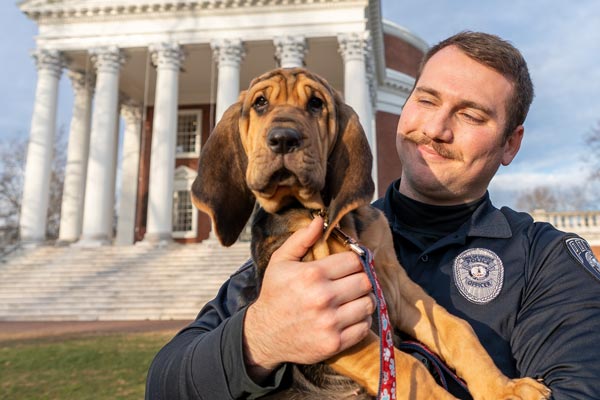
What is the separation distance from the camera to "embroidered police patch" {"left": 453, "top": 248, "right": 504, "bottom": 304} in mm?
2430

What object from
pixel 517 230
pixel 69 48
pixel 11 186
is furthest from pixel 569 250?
pixel 11 186

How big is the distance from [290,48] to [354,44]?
335 centimetres

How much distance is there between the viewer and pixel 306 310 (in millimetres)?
1943

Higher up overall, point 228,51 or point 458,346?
point 228,51

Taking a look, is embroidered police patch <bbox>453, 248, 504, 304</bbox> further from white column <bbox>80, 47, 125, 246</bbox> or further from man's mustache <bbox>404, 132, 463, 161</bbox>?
white column <bbox>80, 47, 125, 246</bbox>

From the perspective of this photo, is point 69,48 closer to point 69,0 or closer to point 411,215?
point 69,0

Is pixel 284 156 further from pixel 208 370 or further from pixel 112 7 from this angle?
pixel 112 7

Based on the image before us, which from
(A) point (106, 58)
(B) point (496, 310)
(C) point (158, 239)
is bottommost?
(B) point (496, 310)

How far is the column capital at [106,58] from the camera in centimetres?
2764

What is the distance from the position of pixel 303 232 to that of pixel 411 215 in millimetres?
1212

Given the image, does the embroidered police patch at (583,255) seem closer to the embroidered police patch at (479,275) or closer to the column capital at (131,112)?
the embroidered police patch at (479,275)

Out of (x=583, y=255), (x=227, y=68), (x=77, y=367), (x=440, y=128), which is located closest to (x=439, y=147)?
(x=440, y=128)

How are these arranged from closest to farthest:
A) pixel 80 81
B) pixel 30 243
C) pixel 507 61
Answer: pixel 507 61 → pixel 30 243 → pixel 80 81

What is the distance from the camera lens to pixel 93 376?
8.70 meters
